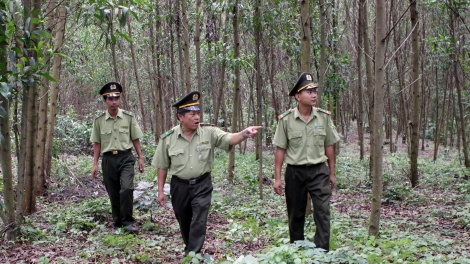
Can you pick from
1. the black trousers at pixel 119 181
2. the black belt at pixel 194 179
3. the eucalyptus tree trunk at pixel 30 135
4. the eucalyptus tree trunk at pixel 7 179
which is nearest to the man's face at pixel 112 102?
the black trousers at pixel 119 181

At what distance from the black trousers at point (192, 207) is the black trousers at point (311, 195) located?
903 millimetres

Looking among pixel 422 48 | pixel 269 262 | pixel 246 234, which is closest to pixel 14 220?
pixel 246 234

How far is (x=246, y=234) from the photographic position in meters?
5.53

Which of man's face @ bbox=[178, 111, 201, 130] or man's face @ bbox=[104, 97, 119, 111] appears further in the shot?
man's face @ bbox=[104, 97, 119, 111]

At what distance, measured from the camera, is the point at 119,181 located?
6031mm

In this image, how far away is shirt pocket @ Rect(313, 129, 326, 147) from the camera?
448cm

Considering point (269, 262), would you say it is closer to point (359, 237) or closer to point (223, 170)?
point (359, 237)

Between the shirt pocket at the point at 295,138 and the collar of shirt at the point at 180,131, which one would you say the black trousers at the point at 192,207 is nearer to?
the collar of shirt at the point at 180,131

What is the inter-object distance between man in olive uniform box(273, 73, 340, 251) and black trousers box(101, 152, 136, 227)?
2.35 m

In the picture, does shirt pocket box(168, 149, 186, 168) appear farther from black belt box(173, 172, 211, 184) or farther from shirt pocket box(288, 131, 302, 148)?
shirt pocket box(288, 131, 302, 148)

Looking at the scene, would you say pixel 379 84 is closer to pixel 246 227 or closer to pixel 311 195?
pixel 311 195

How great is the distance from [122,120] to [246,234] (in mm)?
2427

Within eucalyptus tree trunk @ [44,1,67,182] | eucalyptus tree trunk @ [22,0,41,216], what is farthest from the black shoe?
eucalyptus tree trunk @ [44,1,67,182]

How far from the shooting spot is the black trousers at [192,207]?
14.2 feet
